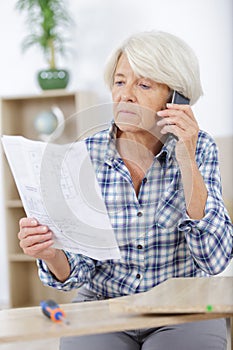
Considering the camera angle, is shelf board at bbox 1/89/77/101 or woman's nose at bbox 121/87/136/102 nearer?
woman's nose at bbox 121/87/136/102

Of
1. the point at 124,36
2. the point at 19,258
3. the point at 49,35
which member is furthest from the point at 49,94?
the point at 19,258

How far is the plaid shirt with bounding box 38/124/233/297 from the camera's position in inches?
66.4

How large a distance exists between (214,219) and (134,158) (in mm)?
264

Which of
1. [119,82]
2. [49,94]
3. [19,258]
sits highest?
[49,94]

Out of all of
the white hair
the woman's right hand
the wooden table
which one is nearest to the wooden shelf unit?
the white hair

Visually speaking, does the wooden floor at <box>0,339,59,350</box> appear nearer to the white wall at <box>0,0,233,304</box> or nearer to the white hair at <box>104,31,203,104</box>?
the white wall at <box>0,0,233,304</box>

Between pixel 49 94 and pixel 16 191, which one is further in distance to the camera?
pixel 16 191

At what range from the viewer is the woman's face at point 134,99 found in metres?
1.64

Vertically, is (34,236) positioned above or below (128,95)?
below

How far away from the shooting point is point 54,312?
47.9 inches

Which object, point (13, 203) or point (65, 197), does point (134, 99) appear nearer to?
point (65, 197)

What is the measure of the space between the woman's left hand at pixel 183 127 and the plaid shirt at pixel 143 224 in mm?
56

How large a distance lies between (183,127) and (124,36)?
2.73 m

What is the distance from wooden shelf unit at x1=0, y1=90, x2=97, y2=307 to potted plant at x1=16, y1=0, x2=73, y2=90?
83 mm
